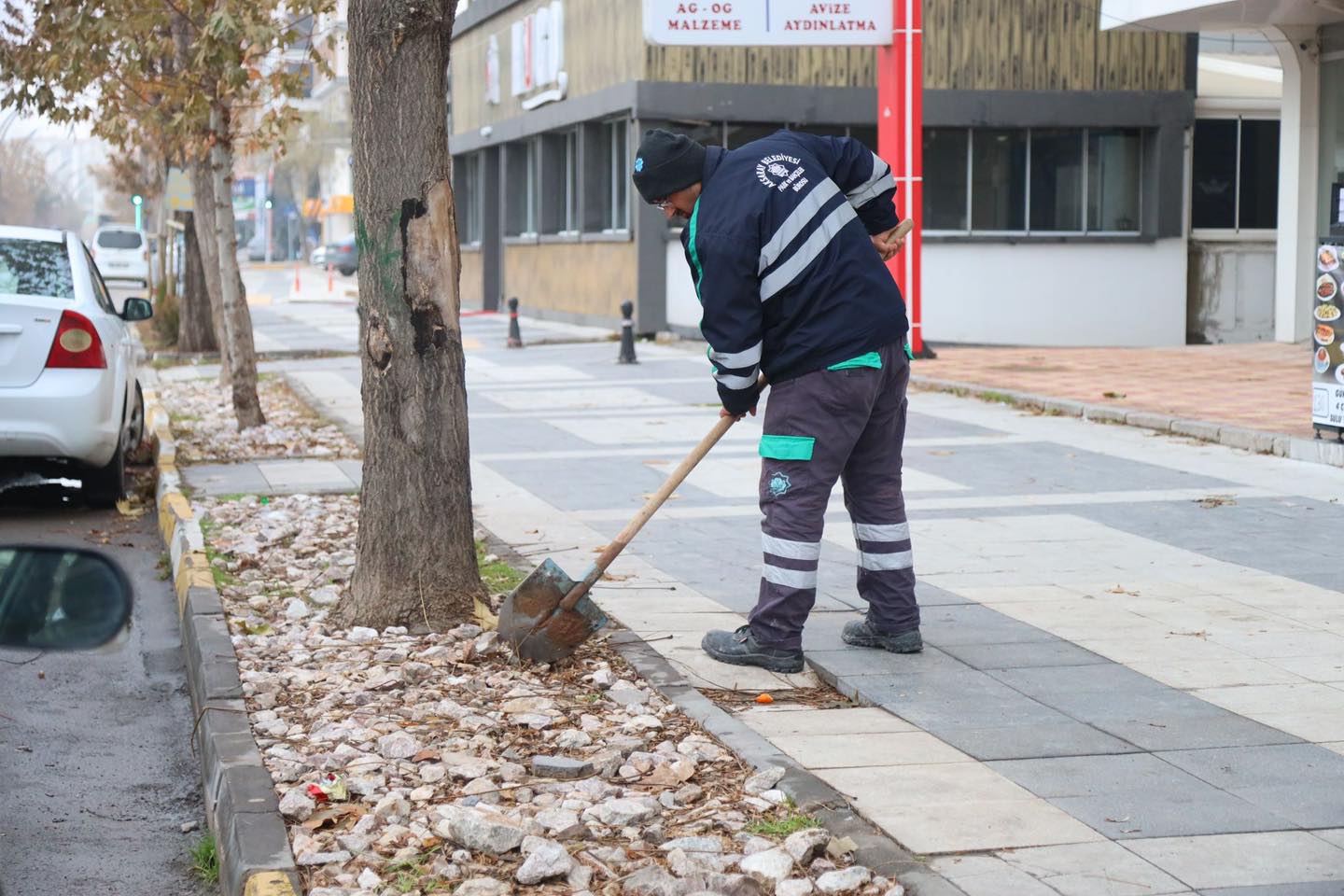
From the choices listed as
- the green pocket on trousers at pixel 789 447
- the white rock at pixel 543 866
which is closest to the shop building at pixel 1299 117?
the green pocket on trousers at pixel 789 447

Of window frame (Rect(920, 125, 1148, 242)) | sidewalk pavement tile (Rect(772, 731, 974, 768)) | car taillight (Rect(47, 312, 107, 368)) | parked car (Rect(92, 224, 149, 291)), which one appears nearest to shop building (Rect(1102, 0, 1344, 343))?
window frame (Rect(920, 125, 1148, 242))

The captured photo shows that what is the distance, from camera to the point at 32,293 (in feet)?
31.7

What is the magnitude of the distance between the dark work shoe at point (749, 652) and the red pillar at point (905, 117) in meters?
12.6

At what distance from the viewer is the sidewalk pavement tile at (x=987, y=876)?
368cm

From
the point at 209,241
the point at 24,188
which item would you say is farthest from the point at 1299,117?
the point at 24,188

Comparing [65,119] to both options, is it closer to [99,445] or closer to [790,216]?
[99,445]

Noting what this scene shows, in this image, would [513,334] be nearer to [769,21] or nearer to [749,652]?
[769,21]

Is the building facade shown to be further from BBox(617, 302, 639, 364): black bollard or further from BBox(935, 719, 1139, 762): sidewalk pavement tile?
BBox(935, 719, 1139, 762): sidewalk pavement tile

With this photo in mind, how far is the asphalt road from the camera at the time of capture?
4457 mm

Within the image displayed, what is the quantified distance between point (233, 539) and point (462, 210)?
31.4 metres

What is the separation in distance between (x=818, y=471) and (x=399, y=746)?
1.65 metres

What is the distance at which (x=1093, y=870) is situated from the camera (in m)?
3.80

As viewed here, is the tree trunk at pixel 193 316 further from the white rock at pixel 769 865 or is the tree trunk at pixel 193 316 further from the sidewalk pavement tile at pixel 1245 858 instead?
the sidewalk pavement tile at pixel 1245 858

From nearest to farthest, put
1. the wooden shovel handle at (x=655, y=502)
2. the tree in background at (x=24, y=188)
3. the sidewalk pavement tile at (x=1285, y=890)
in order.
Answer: the sidewalk pavement tile at (x=1285, y=890) → the wooden shovel handle at (x=655, y=502) → the tree in background at (x=24, y=188)
